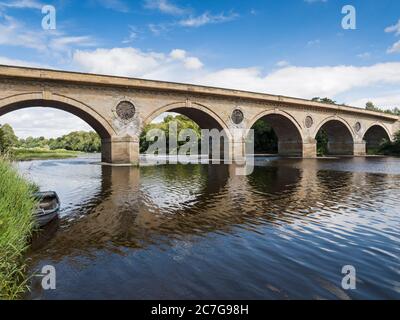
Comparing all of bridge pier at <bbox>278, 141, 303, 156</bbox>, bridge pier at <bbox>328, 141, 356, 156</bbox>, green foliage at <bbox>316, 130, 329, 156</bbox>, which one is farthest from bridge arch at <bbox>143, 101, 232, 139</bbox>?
green foliage at <bbox>316, 130, 329, 156</bbox>

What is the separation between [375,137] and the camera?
6275 cm

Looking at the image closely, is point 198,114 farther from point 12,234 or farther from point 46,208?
point 12,234

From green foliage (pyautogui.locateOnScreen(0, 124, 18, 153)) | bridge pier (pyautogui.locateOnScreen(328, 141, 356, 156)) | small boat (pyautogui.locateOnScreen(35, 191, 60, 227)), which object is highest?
green foliage (pyautogui.locateOnScreen(0, 124, 18, 153))

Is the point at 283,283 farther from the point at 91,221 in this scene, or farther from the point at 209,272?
the point at 91,221

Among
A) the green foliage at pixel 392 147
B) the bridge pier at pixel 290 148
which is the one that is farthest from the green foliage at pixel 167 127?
the green foliage at pixel 392 147

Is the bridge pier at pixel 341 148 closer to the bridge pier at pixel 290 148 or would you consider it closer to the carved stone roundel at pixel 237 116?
the bridge pier at pixel 290 148

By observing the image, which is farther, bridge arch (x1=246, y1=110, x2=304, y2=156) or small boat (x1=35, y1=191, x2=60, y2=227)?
bridge arch (x1=246, y1=110, x2=304, y2=156)

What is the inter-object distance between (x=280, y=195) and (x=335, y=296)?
29.6ft

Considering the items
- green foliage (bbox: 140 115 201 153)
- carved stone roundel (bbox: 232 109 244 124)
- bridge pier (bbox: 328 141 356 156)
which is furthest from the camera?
green foliage (bbox: 140 115 201 153)

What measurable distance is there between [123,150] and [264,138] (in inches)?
1858

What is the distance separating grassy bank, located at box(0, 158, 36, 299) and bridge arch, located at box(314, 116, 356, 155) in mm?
48414

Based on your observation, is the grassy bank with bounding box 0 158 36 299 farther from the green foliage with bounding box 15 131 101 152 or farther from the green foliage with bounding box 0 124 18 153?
the green foliage with bounding box 15 131 101 152

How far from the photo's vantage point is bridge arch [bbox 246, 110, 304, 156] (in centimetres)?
4115

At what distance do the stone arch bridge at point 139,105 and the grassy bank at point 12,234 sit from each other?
1807 centimetres
